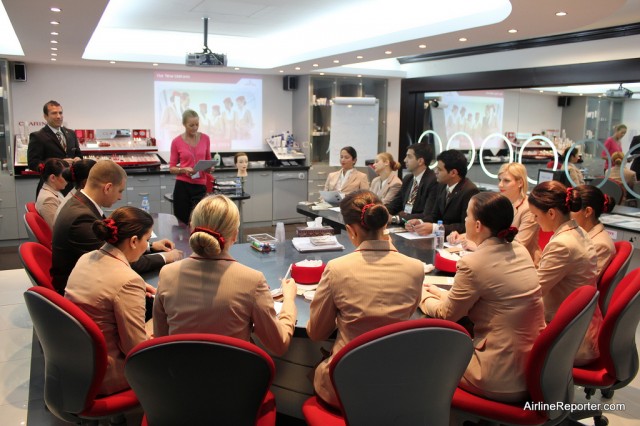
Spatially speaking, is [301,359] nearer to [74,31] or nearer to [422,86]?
[74,31]

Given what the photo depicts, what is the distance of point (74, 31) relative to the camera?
4629mm

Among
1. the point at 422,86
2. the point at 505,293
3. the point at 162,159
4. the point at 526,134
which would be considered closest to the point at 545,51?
the point at 526,134

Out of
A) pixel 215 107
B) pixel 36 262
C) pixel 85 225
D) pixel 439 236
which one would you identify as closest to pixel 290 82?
pixel 215 107

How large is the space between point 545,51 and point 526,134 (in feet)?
5.32

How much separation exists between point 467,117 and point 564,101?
1842 millimetres

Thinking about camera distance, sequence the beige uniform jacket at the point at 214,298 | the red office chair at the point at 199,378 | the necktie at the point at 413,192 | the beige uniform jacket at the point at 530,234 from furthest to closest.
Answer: the necktie at the point at 413,192, the beige uniform jacket at the point at 530,234, the beige uniform jacket at the point at 214,298, the red office chair at the point at 199,378

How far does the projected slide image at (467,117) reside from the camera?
26.3 feet

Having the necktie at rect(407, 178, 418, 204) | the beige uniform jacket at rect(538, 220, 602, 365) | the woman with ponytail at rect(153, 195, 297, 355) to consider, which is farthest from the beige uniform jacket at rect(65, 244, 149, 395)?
the necktie at rect(407, 178, 418, 204)

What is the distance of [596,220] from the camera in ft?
10.0

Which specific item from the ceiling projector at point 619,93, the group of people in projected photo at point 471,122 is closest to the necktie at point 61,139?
the group of people in projected photo at point 471,122

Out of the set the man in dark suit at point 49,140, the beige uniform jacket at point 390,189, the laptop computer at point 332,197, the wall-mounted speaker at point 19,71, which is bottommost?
the laptop computer at point 332,197

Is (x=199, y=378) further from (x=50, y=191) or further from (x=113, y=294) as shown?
(x=50, y=191)

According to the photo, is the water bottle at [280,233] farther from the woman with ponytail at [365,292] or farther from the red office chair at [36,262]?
the woman with ponytail at [365,292]

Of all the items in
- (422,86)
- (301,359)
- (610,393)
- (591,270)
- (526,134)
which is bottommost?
(610,393)
